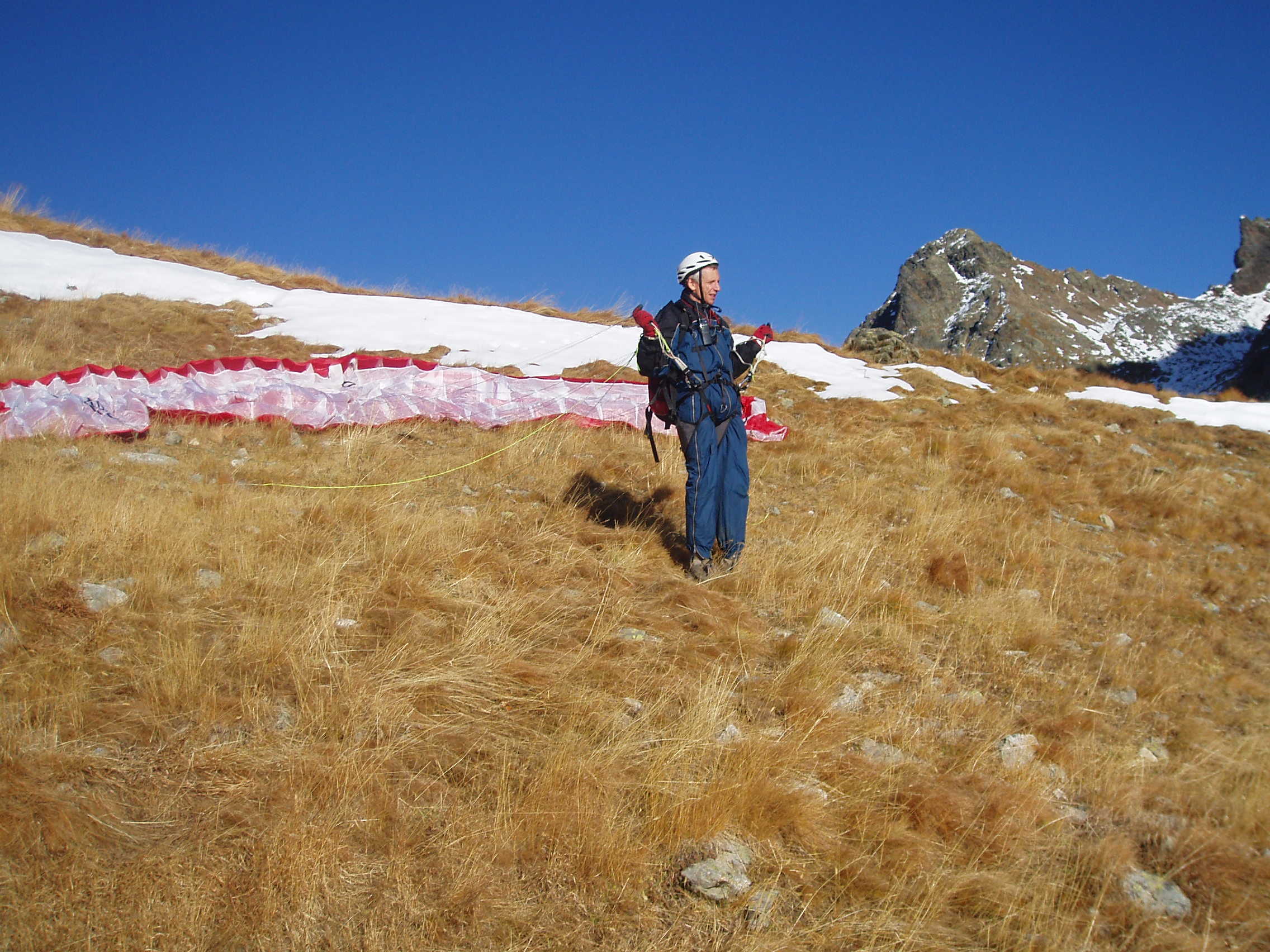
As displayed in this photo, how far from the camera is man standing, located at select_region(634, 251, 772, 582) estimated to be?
5.08 metres

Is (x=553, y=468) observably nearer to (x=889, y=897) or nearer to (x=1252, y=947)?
(x=889, y=897)

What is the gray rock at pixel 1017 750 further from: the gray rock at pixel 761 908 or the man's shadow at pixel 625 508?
the man's shadow at pixel 625 508

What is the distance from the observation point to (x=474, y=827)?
8.81 feet

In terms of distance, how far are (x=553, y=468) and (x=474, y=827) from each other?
461 centimetres

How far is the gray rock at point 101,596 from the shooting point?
373cm

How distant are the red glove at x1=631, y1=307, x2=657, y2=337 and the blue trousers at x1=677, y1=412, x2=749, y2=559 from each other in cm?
57

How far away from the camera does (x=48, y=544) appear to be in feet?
13.6

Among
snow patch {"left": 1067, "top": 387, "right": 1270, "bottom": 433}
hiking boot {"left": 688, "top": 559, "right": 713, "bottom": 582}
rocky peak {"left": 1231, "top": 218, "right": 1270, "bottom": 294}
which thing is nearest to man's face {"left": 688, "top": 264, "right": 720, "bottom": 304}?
hiking boot {"left": 688, "top": 559, "right": 713, "bottom": 582}

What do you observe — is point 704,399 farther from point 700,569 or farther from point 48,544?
point 48,544

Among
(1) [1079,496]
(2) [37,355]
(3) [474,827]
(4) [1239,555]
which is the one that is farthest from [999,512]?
(2) [37,355]

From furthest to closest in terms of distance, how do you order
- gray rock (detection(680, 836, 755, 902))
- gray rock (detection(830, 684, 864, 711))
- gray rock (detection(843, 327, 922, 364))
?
1. gray rock (detection(843, 327, 922, 364))
2. gray rock (detection(830, 684, 864, 711))
3. gray rock (detection(680, 836, 755, 902))

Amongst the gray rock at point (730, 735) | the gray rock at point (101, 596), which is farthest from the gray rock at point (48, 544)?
the gray rock at point (730, 735)

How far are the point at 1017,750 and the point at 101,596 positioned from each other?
394cm

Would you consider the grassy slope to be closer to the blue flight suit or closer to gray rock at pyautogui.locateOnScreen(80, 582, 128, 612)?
gray rock at pyautogui.locateOnScreen(80, 582, 128, 612)
